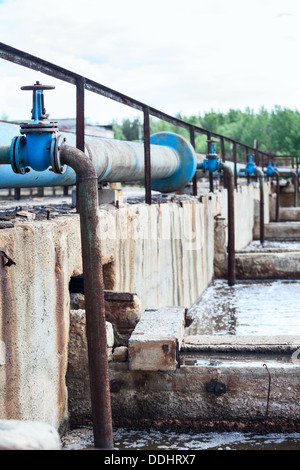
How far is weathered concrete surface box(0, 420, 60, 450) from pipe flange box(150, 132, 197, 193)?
26.0 ft

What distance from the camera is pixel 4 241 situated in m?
3.53

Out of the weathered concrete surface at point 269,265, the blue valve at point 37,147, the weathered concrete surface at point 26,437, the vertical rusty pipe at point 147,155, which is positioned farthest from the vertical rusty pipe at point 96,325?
the weathered concrete surface at point 269,265

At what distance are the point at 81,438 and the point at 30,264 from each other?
1.26 meters

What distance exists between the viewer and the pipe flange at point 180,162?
9.86 metres

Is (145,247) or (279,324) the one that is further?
(279,324)

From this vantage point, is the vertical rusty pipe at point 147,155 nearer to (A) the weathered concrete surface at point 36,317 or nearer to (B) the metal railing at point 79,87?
(B) the metal railing at point 79,87

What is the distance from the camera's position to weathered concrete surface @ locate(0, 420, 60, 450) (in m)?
1.94

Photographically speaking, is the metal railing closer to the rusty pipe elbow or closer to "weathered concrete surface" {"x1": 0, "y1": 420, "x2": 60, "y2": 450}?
the rusty pipe elbow

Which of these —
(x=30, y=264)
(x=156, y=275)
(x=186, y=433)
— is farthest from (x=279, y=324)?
(x=30, y=264)

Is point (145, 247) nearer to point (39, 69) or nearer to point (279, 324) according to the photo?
point (279, 324)

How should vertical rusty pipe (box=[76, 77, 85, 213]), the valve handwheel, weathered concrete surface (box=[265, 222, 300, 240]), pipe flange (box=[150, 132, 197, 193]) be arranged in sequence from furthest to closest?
weathered concrete surface (box=[265, 222, 300, 240]) < pipe flange (box=[150, 132, 197, 193]) < vertical rusty pipe (box=[76, 77, 85, 213]) < the valve handwheel

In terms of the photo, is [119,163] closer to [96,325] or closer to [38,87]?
[38,87]

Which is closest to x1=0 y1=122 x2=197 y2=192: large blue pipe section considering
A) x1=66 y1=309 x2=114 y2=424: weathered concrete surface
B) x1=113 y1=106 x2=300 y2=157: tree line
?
x1=66 y1=309 x2=114 y2=424: weathered concrete surface

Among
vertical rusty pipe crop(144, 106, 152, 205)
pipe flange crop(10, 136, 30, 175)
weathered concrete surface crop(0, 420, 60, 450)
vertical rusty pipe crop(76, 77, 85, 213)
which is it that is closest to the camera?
weathered concrete surface crop(0, 420, 60, 450)
